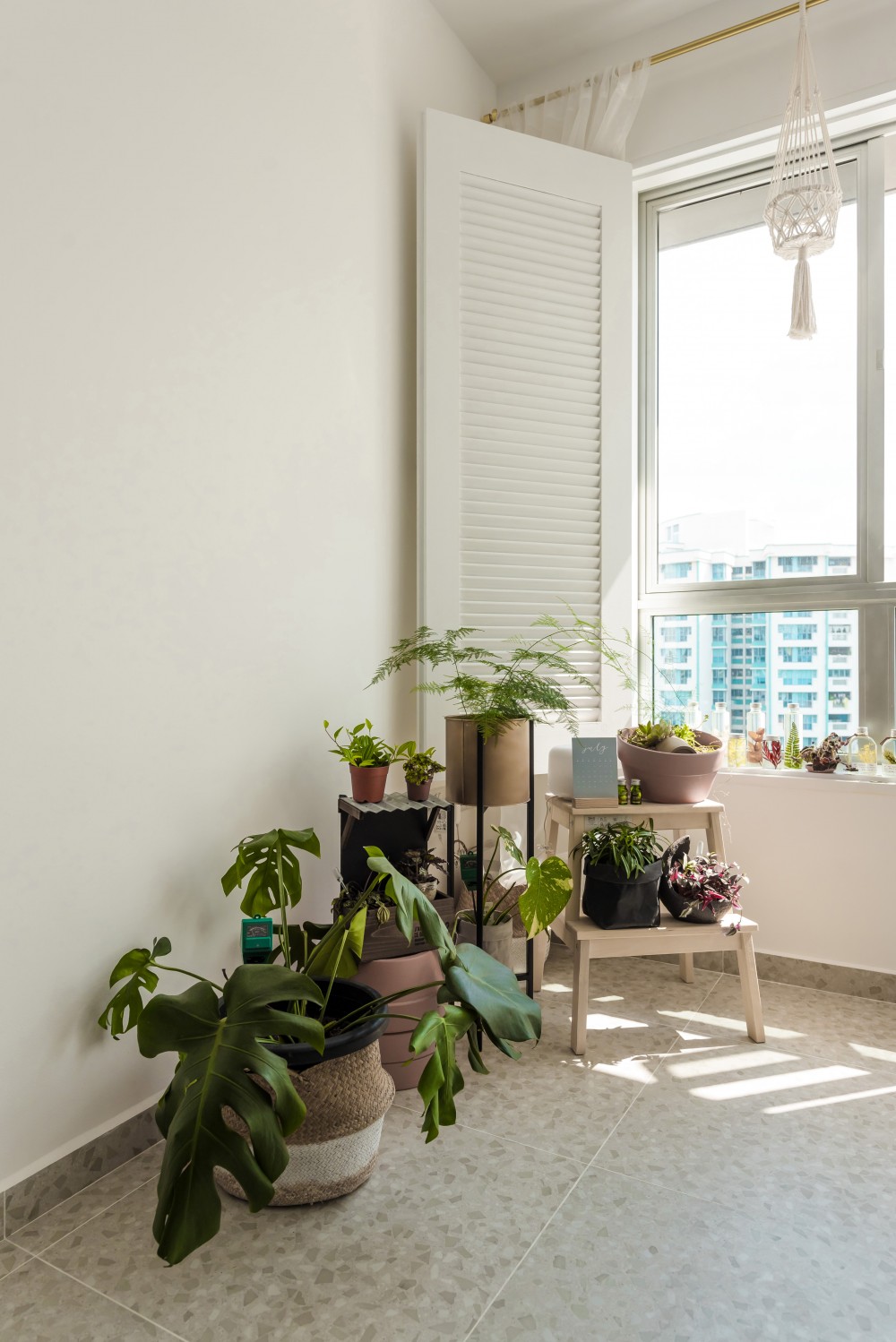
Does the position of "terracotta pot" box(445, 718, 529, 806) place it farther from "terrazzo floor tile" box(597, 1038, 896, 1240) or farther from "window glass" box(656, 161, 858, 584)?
"window glass" box(656, 161, 858, 584)

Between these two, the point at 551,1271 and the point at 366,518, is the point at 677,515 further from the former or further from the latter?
the point at 551,1271

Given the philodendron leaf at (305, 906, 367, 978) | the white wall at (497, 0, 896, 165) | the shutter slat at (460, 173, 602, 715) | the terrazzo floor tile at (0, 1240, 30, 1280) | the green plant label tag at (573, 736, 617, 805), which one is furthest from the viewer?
the shutter slat at (460, 173, 602, 715)

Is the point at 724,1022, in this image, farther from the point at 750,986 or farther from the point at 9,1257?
the point at 9,1257

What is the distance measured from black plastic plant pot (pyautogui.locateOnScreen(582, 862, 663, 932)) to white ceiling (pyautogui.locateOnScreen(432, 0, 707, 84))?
8.18 feet

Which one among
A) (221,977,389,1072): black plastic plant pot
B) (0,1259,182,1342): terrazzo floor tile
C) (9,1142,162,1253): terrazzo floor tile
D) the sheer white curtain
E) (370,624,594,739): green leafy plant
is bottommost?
(0,1259,182,1342): terrazzo floor tile

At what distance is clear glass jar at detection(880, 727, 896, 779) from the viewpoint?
243 centimetres

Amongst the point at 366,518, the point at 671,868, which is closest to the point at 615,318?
the point at 366,518

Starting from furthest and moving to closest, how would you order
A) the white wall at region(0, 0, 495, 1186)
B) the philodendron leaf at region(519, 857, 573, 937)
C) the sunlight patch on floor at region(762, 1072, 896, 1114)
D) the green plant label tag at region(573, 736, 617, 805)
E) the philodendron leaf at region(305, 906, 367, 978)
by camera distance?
the green plant label tag at region(573, 736, 617, 805)
the philodendron leaf at region(519, 857, 573, 937)
the sunlight patch on floor at region(762, 1072, 896, 1114)
the philodendron leaf at region(305, 906, 367, 978)
the white wall at region(0, 0, 495, 1186)

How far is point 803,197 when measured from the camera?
2.04 m

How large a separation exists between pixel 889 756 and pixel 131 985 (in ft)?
6.77

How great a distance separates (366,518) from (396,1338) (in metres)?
1.72

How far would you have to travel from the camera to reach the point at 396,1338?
1.18 m

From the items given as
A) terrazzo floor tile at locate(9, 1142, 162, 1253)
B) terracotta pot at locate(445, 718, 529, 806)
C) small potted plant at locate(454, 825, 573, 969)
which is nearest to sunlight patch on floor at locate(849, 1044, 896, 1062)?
small potted plant at locate(454, 825, 573, 969)

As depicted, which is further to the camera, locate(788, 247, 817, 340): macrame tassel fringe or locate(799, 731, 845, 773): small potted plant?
locate(799, 731, 845, 773): small potted plant
